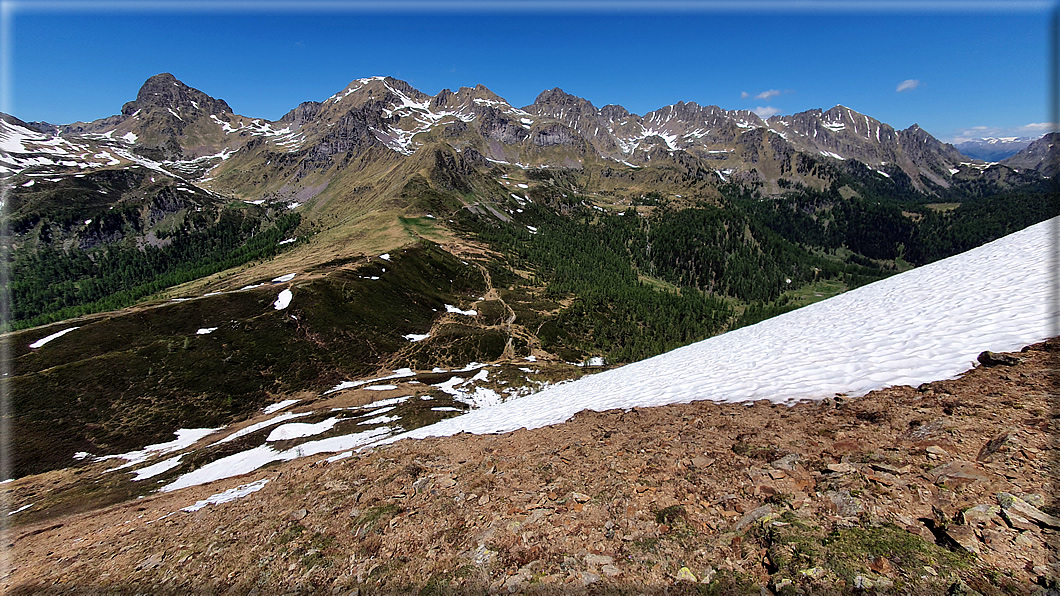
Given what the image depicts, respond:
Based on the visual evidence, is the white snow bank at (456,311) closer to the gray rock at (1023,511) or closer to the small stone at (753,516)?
the small stone at (753,516)

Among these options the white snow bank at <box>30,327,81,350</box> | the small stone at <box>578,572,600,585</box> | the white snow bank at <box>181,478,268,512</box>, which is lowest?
the white snow bank at <box>181,478,268,512</box>

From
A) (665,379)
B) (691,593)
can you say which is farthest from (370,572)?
(665,379)

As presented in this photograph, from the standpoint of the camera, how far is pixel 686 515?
596 centimetres

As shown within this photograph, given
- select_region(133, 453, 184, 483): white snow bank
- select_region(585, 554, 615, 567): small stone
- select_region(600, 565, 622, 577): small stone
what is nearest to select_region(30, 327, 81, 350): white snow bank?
select_region(133, 453, 184, 483): white snow bank

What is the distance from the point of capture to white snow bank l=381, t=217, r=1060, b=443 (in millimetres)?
9266

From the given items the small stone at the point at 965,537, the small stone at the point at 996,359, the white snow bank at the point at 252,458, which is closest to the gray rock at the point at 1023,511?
the small stone at the point at 965,537

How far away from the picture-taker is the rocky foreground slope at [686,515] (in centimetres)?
445

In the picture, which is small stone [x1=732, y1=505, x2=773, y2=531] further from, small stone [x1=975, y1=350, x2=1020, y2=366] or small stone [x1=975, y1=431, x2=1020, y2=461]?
small stone [x1=975, y1=350, x2=1020, y2=366]

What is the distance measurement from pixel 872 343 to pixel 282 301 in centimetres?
10376

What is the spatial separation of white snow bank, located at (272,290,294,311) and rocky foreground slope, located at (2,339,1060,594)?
8743cm

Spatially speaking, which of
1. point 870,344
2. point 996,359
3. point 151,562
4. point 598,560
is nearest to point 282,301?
point 151,562

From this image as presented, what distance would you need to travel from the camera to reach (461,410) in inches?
2136

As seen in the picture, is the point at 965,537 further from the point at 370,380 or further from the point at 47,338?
the point at 47,338

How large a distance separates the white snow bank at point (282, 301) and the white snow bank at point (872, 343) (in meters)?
87.4
